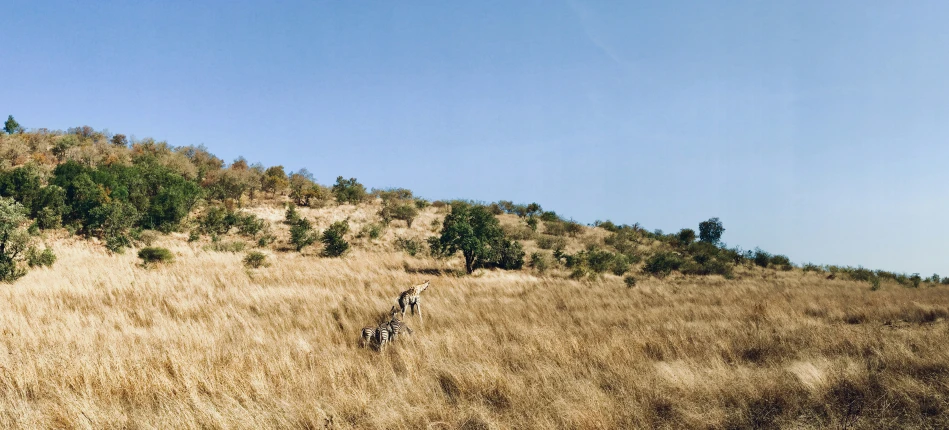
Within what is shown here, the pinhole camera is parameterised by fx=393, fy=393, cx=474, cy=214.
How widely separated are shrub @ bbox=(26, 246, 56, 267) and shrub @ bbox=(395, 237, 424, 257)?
688 inches

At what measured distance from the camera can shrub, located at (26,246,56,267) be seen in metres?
13.7

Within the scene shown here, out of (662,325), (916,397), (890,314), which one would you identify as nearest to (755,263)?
(890,314)

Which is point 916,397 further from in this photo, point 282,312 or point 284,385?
point 282,312

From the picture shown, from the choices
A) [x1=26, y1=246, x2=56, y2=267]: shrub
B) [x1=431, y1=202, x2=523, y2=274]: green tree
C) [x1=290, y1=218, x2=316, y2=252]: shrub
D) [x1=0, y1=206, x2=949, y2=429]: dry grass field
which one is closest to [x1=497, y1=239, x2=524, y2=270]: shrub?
[x1=431, y1=202, x2=523, y2=274]: green tree

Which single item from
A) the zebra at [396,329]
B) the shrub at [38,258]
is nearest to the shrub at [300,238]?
the shrub at [38,258]

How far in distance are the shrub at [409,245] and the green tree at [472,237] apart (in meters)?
5.37

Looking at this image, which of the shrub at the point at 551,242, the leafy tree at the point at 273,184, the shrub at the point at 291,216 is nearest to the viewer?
the shrub at the point at 291,216

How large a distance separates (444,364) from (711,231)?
51138mm

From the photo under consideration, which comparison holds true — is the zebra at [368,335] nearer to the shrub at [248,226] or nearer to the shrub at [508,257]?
the shrub at [508,257]

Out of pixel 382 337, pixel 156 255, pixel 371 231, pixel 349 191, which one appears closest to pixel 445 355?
pixel 382 337

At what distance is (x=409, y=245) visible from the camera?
29781 millimetres

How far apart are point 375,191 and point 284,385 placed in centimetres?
4441

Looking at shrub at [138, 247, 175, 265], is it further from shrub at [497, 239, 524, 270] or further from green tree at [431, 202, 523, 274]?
shrub at [497, 239, 524, 270]

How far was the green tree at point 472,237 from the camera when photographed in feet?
67.3
